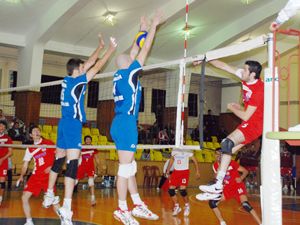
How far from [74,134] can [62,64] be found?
17500 mm

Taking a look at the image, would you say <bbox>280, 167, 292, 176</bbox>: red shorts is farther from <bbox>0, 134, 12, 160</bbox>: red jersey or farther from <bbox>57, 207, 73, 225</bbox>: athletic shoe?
<bbox>57, 207, 73, 225</bbox>: athletic shoe

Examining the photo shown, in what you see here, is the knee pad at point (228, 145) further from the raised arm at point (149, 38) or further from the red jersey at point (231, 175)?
the red jersey at point (231, 175)

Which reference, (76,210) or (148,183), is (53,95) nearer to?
(148,183)

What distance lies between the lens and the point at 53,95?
2098cm

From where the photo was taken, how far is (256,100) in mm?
4691

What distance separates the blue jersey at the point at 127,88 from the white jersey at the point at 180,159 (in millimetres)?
4948

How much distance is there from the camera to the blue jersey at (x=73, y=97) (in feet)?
17.0

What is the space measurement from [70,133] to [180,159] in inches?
191

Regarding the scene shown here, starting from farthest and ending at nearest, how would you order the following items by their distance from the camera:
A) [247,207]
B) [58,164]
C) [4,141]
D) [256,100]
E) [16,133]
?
[16,133] → [4,141] → [247,207] → [58,164] → [256,100]

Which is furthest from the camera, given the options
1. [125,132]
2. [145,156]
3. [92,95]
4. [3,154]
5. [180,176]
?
[92,95]

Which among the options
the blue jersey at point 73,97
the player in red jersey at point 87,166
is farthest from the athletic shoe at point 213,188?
the player in red jersey at point 87,166

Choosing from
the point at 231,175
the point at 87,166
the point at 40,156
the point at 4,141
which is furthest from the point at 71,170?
the point at 87,166

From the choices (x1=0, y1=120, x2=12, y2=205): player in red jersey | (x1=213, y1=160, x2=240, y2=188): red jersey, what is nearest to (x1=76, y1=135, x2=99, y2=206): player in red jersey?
(x1=0, y1=120, x2=12, y2=205): player in red jersey

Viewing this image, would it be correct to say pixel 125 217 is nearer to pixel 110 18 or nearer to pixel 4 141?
pixel 4 141
